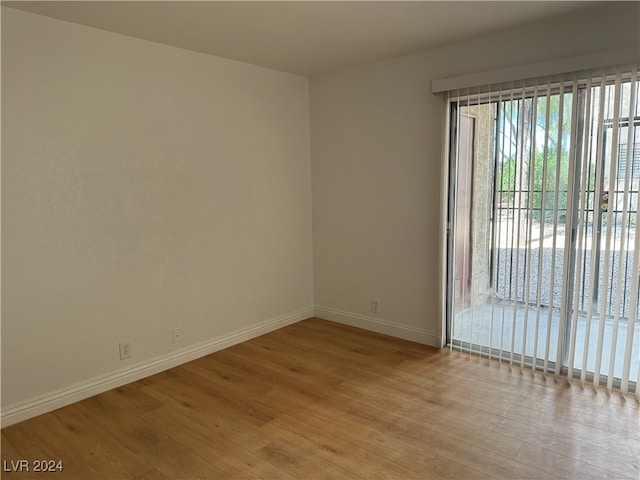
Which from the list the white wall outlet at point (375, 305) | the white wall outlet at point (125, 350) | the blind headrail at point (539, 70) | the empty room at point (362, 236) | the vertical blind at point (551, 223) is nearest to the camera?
the empty room at point (362, 236)

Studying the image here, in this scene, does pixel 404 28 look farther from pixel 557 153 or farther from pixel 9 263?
pixel 9 263

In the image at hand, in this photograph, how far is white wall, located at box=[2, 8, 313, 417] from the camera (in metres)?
2.65

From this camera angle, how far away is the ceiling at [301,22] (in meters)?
2.57

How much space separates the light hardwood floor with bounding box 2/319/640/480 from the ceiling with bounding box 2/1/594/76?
2493mm

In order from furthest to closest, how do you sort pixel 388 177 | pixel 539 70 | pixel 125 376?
→ pixel 388 177 < pixel 125 376 < pixel 539 70

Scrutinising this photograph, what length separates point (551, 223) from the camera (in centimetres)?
304

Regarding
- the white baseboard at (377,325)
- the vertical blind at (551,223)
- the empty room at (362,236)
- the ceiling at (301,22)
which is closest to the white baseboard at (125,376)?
the empty room at (362,236)

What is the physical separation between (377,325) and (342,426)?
1676 mm

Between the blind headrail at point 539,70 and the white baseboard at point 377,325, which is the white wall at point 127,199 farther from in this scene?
the blind headrail at point 539,70

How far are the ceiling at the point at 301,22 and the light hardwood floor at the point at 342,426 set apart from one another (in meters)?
2.49

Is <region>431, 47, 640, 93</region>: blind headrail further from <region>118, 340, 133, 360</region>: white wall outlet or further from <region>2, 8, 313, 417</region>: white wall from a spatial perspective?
<region>118, 340, 133, 360</region>: white wall outlet

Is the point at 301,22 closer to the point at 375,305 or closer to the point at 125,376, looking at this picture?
the point at 375,305

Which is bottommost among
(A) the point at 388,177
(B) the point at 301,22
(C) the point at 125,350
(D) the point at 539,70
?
(C) the point at 125,350

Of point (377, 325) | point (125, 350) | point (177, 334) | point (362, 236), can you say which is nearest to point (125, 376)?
point (125, 350)
